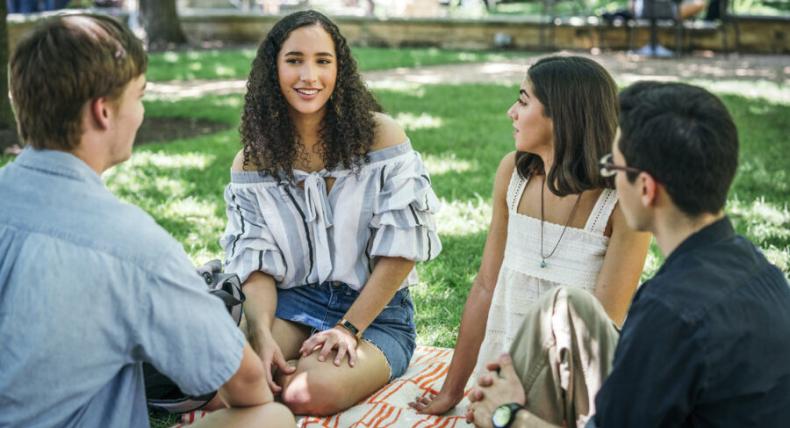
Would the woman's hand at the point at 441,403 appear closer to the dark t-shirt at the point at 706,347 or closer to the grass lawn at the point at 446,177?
the grass lawn at the point at 446,177

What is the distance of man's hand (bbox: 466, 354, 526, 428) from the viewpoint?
2441mm

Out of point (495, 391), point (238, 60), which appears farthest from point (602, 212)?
point (238, 60)

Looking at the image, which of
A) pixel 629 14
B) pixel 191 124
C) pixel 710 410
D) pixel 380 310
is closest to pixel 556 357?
pixel 710 410

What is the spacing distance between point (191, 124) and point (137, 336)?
7.90m

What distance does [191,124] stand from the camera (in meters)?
9.73

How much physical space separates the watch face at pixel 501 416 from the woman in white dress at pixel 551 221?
0.76 m

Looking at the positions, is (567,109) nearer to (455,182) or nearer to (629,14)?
(455,182)

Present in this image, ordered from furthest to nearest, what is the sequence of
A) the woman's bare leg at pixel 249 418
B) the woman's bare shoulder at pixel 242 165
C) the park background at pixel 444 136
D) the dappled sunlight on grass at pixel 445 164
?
the dappled sunlight on grass at pixel 445 164
the park background at pixel 444 136
the woman's bare shoulder at pixel 242 165
the woman's bare leg at pixel 249 418

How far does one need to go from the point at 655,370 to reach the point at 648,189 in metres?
0.41

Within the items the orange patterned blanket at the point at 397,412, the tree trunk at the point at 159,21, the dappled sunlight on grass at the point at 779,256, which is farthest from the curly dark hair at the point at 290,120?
the tree trunk at the point at 159,21

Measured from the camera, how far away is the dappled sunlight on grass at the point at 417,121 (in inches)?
359

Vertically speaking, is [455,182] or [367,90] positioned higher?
[367,90]

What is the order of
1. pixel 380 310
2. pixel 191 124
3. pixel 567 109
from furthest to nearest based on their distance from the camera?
pixel 191 124 < pixel 380 310 < pixel 567 109

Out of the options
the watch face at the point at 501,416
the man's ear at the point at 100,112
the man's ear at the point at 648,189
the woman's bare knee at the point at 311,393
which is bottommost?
the woman's bare knee at the point at 311,393
